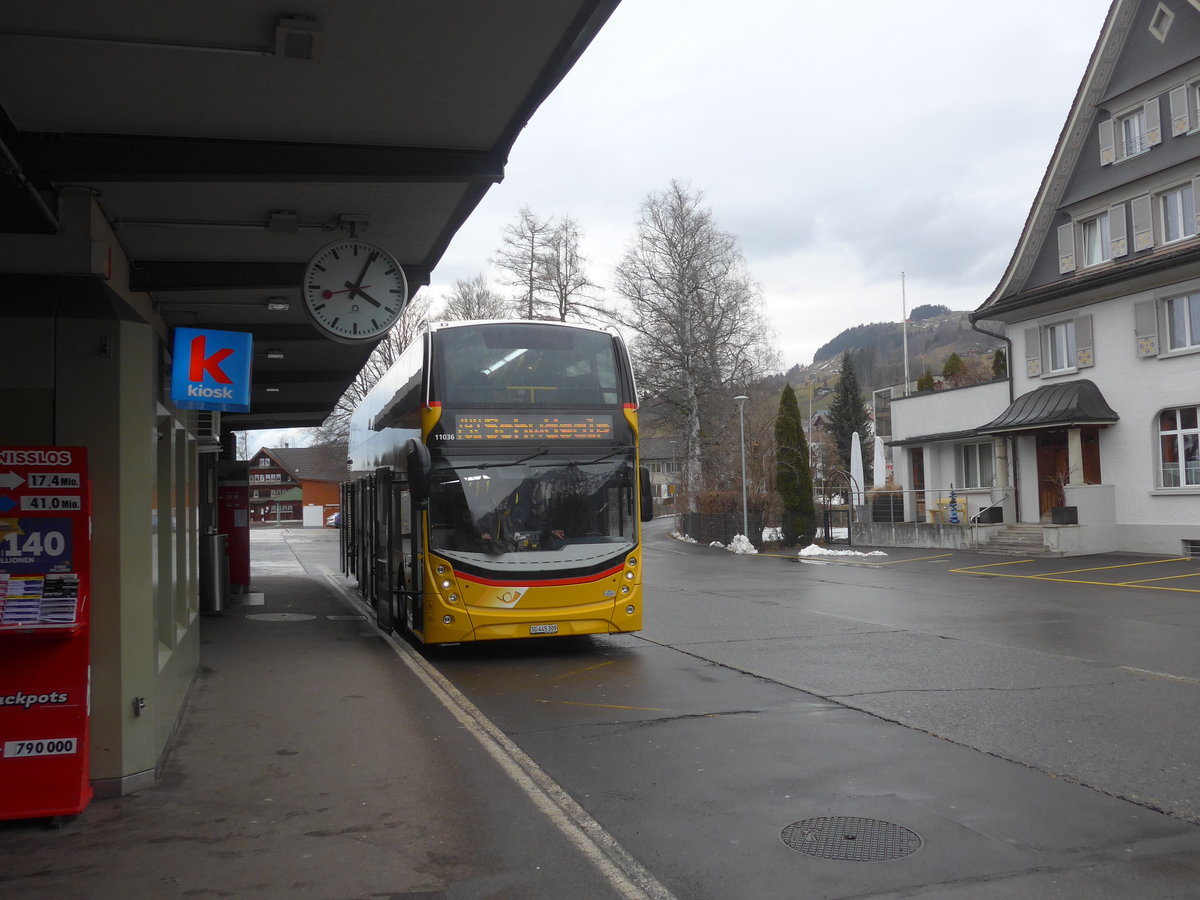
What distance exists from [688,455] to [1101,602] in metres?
30.3

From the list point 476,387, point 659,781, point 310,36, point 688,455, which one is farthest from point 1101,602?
point 688,455

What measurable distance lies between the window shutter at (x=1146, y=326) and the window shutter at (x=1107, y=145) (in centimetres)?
468

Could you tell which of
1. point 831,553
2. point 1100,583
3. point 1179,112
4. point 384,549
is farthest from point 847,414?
point 384,549

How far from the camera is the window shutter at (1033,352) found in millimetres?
30234

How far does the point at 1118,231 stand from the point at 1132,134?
268 centimetres

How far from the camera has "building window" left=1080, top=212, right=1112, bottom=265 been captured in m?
28.7

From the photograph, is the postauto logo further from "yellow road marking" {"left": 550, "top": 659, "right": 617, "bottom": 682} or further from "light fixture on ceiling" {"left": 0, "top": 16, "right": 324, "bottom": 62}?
"yellow road marking" {"left": 550, "top": 659, "right": 617, "bottom": 682}

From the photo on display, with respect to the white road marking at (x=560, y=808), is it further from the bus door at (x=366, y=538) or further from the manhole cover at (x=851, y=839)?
the bus door at (x=366, y=538)

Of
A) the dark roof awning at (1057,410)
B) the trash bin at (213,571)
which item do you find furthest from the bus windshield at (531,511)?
the dark roof awning at (1057,410)

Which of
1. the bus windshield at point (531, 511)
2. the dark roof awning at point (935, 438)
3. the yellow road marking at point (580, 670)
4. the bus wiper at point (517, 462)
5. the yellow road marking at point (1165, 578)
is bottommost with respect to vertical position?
the yellow road marking at point (1165, 578)

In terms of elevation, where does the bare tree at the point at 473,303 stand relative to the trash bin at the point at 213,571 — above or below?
above

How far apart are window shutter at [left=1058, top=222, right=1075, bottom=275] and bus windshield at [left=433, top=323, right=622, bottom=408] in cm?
2202

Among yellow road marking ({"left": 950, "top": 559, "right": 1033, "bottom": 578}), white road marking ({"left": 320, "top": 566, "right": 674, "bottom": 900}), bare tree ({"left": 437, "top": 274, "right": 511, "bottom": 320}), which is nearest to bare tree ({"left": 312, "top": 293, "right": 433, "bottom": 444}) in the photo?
bare tree ({"left": 437, "top": 274, "right": 511, "bottom": 320})

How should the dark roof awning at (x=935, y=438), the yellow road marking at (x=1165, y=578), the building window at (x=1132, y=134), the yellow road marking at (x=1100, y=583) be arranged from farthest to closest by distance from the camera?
the dark roof awning at (x=935, y=438) < the building window at (x=1132, y=134) < the yellow road marking at (x=1165, y=578) < the yellow road marking at (x=1100, y=583)
